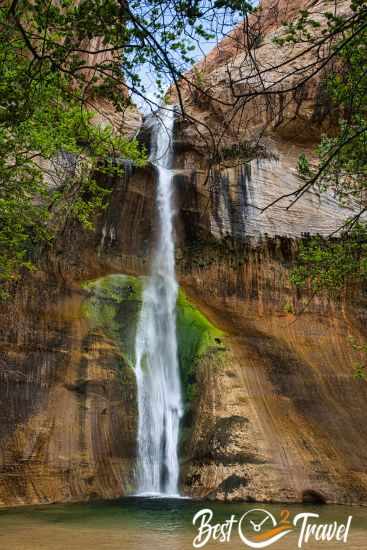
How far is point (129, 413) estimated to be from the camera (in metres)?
15.9

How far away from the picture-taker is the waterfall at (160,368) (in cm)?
1538

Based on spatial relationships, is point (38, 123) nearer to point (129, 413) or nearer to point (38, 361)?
point (38, 361)

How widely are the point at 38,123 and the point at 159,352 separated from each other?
368 inches

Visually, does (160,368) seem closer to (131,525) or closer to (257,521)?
(257,521)

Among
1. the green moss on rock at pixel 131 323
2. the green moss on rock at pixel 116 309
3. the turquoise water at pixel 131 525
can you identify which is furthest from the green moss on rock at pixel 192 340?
the turquoise water at pixel 131 525

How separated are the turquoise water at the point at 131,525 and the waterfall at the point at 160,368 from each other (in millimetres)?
1572

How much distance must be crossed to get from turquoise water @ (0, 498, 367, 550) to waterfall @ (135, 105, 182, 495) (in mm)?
1572

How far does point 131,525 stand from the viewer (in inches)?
389

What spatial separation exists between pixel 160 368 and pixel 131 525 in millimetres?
7653

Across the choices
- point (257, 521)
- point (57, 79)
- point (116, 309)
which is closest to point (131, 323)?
point (116, 309)

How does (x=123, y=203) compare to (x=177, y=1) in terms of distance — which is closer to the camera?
(x=177, y=1)

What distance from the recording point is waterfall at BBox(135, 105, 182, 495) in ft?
50.5

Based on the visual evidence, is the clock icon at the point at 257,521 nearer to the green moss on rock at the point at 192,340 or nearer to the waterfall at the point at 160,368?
the waterfall at the point at 160,368

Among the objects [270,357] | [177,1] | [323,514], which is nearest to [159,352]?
[270,357]
